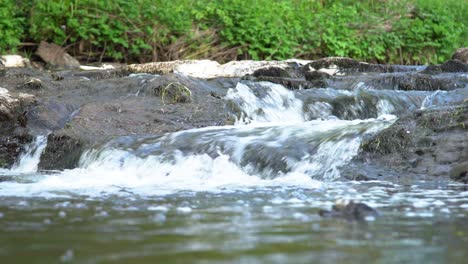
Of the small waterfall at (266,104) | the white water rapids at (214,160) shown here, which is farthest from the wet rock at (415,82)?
the white water rapids at (214,160)

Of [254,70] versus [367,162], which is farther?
[254,70]

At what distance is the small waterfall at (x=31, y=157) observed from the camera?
342 inches

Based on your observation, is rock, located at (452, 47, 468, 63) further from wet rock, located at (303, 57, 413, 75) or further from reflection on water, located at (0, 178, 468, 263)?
reflection on water, located at (0, 178, 468, 263)

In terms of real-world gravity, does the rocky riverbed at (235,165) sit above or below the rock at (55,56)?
below

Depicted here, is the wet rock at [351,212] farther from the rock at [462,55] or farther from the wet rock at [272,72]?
the rock at [462,55]

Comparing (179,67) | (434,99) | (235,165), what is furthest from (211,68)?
(235,165)

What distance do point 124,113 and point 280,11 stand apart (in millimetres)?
9536

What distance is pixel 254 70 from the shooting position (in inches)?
491

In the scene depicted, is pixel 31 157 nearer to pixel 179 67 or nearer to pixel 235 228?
pixel 179 67

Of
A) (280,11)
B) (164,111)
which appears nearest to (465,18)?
(280,11)

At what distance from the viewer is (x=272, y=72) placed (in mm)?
12203

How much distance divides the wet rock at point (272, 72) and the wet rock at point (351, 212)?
760cm

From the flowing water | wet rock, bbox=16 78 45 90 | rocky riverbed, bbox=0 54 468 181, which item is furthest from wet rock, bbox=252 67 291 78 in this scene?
wet rock, bbox=16 78 45 90

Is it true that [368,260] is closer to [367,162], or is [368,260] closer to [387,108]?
[367,162]
